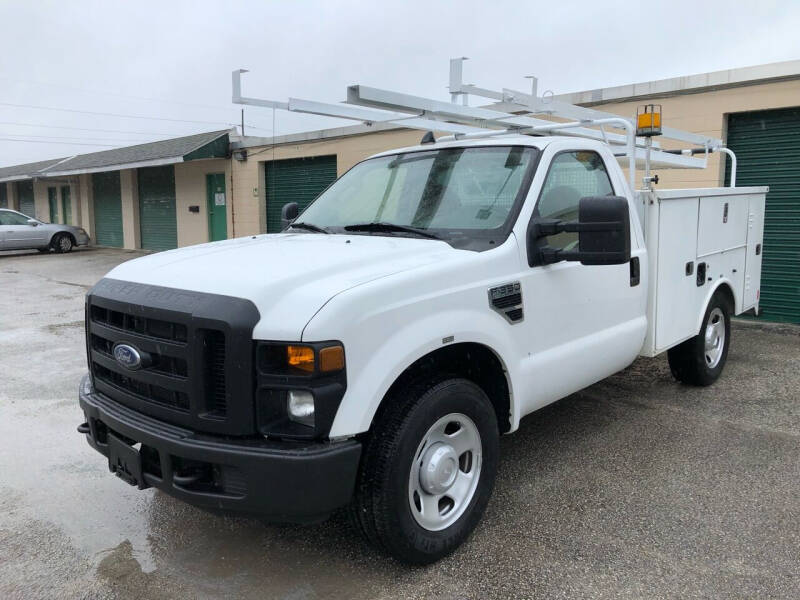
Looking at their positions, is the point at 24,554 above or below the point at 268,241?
below

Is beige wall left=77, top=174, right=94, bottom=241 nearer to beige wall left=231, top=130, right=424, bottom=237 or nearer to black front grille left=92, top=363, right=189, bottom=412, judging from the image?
beige wall left=231, top=130, right=424, bottom=237

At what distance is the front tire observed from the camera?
2865 mm

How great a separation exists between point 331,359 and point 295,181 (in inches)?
567

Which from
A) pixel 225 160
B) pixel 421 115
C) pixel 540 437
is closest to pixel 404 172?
pixel 421 115

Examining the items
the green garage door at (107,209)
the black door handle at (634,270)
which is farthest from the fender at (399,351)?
the green garage door at (107,209)

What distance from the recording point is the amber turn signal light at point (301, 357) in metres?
2.59

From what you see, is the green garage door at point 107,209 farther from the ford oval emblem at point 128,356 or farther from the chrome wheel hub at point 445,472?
the chrome wheel hub at point 445,472

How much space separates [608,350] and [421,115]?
6.78 feet

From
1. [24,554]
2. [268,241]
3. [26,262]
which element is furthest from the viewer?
[26,262]

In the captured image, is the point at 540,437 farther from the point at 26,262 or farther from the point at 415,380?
the point at 26,262

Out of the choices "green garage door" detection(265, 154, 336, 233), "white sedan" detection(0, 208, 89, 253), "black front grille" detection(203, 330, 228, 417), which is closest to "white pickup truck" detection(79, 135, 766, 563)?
"black front grille" detection(203, 330, 228, 417)

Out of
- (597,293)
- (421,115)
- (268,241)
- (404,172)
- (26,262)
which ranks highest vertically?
(421,115)

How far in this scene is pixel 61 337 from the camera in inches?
337

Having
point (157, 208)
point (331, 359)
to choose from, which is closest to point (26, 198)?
point (157, 208)
